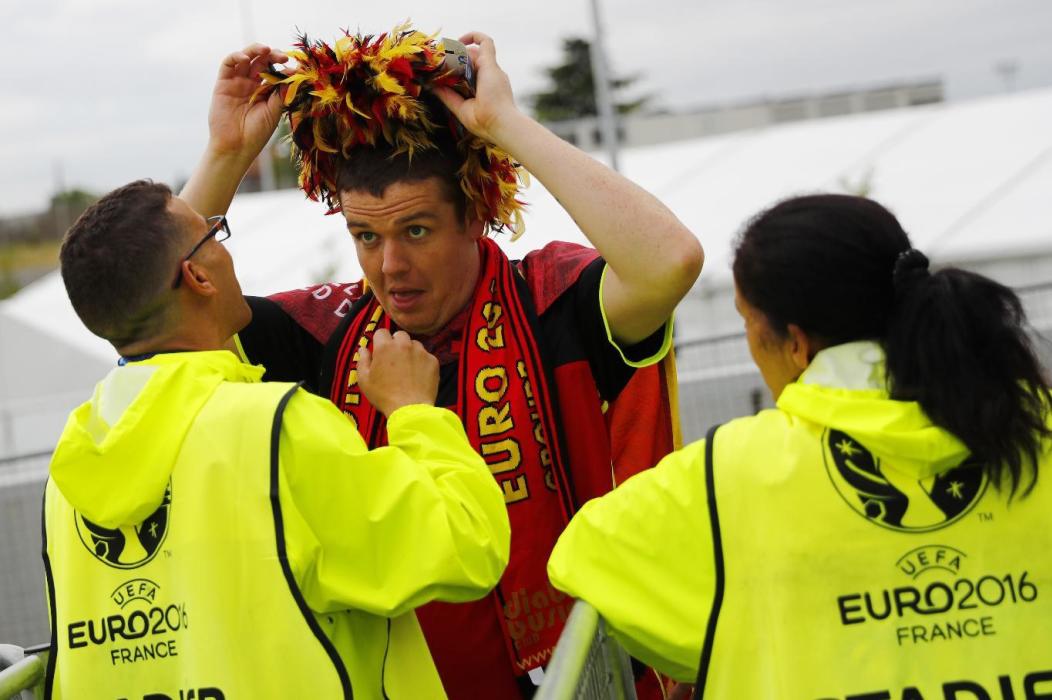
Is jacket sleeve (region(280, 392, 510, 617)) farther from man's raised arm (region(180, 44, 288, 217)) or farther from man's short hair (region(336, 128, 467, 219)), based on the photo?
man's raised arm (region(180, 44, 288, 217))

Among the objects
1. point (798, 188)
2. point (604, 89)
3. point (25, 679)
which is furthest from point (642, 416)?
point (604, 89)

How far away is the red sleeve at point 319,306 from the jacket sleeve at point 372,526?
86cm

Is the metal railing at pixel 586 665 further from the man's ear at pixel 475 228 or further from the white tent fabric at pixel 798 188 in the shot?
the white tent fabric at pixel 798 188

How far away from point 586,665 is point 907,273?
2.72 ft

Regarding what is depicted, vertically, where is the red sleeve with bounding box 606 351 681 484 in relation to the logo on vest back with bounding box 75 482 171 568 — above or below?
below

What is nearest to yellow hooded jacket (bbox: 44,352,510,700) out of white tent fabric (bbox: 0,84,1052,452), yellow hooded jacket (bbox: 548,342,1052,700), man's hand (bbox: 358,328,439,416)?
man's hand (bbox: 358,328,439,416)

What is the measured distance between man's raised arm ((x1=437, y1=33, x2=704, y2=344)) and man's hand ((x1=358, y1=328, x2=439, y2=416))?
1.45 ft

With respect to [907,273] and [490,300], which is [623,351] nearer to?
[490,300]

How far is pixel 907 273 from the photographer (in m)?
2.03

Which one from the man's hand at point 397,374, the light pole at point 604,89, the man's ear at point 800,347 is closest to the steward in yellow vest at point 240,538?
the man's hand at point 397,374

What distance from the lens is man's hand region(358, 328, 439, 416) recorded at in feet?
8.25

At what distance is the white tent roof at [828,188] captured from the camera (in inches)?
515

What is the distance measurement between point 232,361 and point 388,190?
64cm

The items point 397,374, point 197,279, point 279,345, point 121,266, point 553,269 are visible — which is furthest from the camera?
point 279,345
